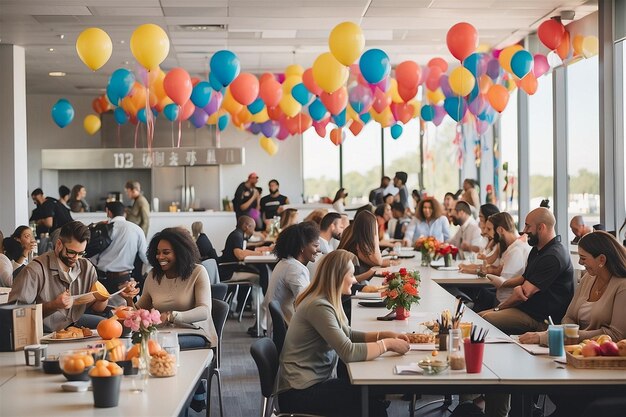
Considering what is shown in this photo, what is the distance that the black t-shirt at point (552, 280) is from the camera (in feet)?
19.0

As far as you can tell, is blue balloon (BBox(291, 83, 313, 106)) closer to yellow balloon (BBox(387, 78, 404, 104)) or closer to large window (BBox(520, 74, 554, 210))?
yellow balloon (BBox(387, 78, 404, 104))

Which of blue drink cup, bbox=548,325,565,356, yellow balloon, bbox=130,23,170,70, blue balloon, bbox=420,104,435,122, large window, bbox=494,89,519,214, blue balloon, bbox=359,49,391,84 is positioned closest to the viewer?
blue drink cup, bbox=548,325,565,356

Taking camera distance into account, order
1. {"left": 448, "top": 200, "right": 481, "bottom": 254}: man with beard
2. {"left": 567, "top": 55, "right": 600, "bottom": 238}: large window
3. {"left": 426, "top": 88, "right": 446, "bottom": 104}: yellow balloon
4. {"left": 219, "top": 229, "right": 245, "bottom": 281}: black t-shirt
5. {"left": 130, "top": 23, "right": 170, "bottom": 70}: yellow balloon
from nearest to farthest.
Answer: {"left": 130, "top": 23, "right": 170, "bottom": 70}: yellow balloon → {"left": 219, "top": 229, "right": 245, "bottom": 281}: black t-shirt → {"left": 448, "top": 200, "right": 481, "bottom": 254}: man with beard → {"left": 567, "top": 55, "right": 600, "bottom": 238}: large window → {"left": 426, "top": 88, "right": 446, "bottom": 104}: yellow balloon

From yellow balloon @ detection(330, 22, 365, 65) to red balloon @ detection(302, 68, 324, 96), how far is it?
221 centimetres

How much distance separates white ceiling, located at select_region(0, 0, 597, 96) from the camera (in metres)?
10.2

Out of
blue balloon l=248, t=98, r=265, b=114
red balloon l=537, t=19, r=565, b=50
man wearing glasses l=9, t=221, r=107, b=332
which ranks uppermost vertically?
red balloon l=537, t=19, r=565, b=50

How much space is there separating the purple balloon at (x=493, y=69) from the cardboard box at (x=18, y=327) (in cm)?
803

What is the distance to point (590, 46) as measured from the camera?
10000 millimetres

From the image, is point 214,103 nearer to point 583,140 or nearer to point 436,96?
Result: point 436,96

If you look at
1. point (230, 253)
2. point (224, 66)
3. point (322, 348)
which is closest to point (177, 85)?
point (224, 66)

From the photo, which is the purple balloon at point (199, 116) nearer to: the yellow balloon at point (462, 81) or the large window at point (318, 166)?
the yellow balloon at point (462, 81)

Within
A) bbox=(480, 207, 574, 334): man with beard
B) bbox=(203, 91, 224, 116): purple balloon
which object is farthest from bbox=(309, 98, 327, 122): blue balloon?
bbox=(480, 207, 574, 334): man with beard

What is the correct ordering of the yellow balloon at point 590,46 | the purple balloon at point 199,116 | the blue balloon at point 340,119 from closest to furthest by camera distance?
the yellow balloon at point 590,46, the blue balloon at point 340,119, the purple balloon at point 199,116

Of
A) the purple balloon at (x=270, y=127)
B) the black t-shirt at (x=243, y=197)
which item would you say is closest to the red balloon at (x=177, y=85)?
the purple balloon at (x=270, y=127)
